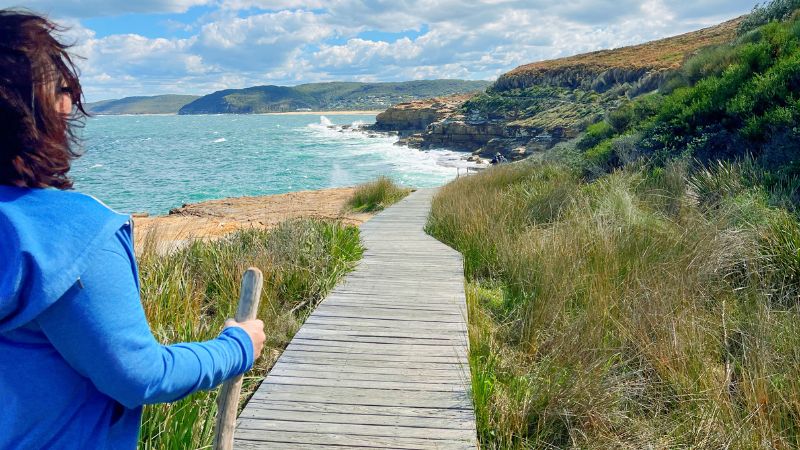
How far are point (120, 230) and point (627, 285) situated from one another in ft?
13.0

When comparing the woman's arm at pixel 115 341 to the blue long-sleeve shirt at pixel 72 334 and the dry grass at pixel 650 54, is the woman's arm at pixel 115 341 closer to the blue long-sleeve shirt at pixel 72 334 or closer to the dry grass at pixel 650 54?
the blue long-sleeve shirt at pixel 72 334

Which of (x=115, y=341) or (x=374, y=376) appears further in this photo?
(x=374, y=376)

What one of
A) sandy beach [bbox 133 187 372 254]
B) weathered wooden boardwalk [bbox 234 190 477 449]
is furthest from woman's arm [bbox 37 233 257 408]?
sandy beach [bbox 133 187 372 254]

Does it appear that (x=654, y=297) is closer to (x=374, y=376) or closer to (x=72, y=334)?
(x=374, y=376)

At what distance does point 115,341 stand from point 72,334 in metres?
0.07

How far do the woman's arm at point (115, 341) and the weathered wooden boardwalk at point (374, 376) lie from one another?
6.39 feet

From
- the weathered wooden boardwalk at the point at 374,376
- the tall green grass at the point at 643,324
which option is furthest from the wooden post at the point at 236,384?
the tall green grass at the point at 643,324

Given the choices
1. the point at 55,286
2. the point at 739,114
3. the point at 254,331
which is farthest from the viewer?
the point at 739,114

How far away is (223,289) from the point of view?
5012 millimetres

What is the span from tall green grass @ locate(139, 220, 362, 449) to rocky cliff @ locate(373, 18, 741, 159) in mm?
24122

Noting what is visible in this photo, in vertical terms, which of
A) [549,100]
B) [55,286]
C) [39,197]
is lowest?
[55,286]

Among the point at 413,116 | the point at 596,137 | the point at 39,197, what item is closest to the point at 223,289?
the point at 39,197

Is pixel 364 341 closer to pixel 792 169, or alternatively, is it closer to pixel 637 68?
pixel 792 169

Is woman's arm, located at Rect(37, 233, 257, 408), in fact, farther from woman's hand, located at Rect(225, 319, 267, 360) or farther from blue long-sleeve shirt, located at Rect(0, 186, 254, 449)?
woman's hand, located at Rect(225, 319, 267, 360)
